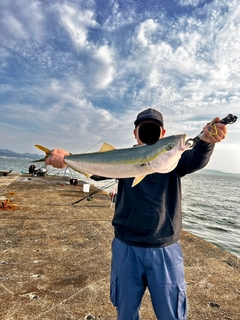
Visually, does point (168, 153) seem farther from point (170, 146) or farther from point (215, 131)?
point (215, 131)

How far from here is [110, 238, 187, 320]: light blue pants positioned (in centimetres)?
224

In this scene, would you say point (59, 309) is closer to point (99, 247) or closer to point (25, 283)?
point (25, 283)

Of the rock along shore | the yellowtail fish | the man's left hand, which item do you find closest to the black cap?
the yellowtail fish

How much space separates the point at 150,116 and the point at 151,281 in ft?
5.76

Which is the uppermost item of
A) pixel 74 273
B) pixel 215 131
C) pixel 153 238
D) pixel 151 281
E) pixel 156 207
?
pixel 215 131

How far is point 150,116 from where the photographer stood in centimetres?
255

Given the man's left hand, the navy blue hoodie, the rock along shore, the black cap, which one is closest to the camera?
the man's left hand

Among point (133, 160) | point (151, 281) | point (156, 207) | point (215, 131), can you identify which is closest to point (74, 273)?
point (151, 281)

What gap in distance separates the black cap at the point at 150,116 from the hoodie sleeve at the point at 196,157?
0.50 metres

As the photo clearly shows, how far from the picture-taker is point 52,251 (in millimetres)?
4832

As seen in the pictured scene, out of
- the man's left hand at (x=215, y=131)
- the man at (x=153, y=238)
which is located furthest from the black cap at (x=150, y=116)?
the man's left hand at (x=215, y=131)

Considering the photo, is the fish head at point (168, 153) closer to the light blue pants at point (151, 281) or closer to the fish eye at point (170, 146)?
the fish eye at point (170, 146)

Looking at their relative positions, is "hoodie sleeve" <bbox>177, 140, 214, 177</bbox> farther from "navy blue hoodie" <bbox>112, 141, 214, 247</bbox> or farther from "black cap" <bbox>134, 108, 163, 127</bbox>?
"black cap" <bbox>134, 108, 163, 127</bbox>

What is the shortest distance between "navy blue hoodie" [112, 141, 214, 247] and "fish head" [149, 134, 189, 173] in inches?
12.1
